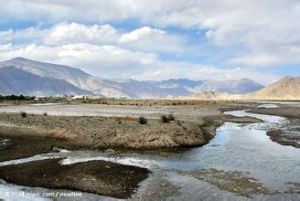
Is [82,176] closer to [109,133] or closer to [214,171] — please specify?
[214,171]

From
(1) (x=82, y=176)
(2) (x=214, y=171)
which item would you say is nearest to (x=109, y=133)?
(2) (x=214, y=171)

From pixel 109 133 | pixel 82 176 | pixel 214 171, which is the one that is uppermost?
pixel 109 133

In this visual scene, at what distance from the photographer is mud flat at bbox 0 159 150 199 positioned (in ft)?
75.4

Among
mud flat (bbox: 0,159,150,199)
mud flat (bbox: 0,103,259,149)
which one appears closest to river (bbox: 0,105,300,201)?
mud flat (bbox: 0,159,150,199)

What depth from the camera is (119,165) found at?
2856 centimetres

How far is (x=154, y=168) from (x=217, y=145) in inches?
504

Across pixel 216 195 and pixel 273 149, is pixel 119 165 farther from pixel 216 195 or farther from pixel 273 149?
pixel 273 149

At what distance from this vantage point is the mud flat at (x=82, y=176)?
23.0 m

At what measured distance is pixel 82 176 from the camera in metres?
25.1

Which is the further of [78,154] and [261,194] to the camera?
[78,154]

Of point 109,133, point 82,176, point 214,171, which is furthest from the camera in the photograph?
point 109,133

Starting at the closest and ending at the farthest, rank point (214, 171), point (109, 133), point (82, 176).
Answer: point (82, 176) → point (214, 171) → point (109, 133)

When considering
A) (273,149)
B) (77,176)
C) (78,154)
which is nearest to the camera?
(77,176)

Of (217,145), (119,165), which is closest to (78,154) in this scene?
(119,165)
